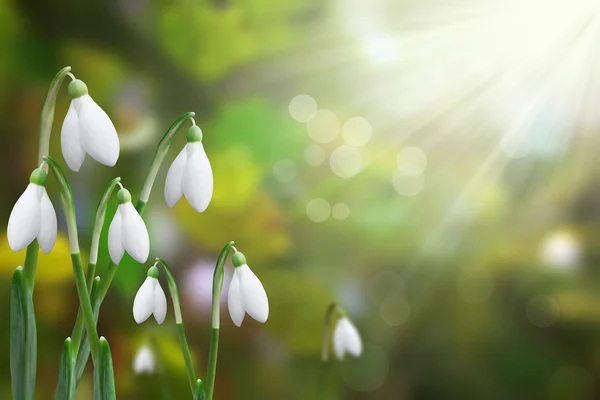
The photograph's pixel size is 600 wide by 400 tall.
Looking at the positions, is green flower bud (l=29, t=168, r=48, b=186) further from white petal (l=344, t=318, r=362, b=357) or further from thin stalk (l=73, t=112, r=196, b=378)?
white petal (l=344, t=318, r=362, b=357)

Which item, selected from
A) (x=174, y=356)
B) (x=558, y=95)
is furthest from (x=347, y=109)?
(x=174, y=356)

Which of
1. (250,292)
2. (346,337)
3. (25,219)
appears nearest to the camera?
(25,219)

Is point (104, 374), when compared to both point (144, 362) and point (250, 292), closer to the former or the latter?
point (250, 292)

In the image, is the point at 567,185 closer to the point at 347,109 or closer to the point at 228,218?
the point at 347,109

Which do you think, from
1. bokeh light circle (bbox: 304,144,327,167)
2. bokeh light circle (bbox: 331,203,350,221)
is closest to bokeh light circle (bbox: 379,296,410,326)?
bokeh light circle (bbox: 331,203,350,221)

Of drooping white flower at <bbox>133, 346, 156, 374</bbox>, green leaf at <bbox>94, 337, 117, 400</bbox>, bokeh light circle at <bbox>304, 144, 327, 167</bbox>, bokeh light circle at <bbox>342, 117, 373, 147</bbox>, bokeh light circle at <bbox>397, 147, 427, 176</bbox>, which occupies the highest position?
bokeh light circle at <bbox>342, 117, 373, 147</bbox>

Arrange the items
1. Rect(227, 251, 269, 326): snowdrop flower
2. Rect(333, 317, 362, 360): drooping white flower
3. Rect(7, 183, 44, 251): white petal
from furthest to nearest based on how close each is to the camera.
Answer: Rect(333, 317, 362, 360): drooping white flower → Rect(227, 251, 269, 326): snowdrop flower → Rect(7, 183, 44, 251): white petal

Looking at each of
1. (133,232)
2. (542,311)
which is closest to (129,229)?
(133,232)
